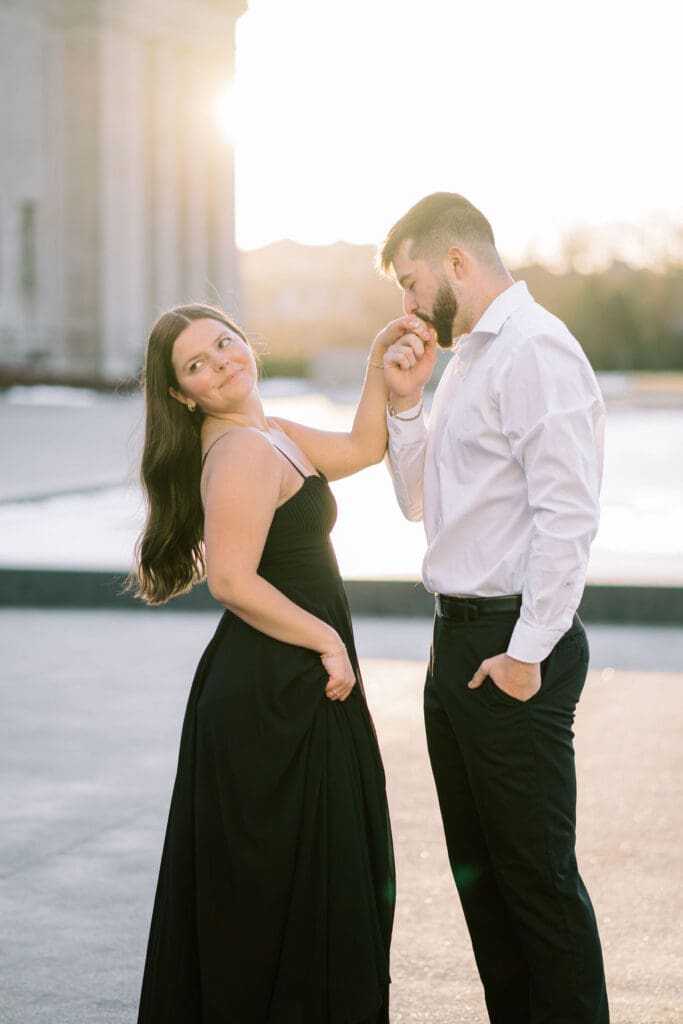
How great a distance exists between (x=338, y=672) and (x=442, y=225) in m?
0.96

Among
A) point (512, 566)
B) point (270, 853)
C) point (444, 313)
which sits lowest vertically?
point (270, 853)

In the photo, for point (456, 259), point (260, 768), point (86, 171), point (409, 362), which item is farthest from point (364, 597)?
point (86, 171)

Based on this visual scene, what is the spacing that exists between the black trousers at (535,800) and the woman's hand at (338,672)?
0.20m

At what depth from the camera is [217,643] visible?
3.22m

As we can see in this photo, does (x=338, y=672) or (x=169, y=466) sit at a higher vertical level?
(x=169, y=466)

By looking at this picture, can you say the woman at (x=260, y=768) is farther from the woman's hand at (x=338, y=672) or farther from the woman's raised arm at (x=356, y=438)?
the woman's raised arm at (x=356, y=438)

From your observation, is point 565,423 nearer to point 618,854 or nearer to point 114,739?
point 618,854

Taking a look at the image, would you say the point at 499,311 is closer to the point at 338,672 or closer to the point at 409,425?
the point at 409,425

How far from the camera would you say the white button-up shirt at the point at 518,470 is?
9.40 ft

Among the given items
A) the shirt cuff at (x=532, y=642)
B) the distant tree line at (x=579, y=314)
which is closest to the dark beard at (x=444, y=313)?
the shirt cuff at (x=532, y=642)

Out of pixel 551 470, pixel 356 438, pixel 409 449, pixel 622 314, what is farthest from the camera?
pixel 622 314

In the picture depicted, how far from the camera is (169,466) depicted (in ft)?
10.8

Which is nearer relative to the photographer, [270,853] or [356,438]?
[270,853]

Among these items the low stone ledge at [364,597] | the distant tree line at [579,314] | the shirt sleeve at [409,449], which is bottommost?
the distant tree line at [579,314]
